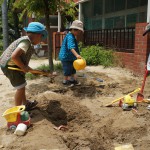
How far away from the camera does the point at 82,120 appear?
14.6 feet

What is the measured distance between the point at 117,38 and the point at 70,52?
3.79 metres

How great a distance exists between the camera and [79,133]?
3877mm

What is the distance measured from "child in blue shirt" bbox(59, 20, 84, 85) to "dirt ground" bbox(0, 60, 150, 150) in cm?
30

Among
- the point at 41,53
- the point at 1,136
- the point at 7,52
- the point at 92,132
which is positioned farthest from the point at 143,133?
the point at 41,53

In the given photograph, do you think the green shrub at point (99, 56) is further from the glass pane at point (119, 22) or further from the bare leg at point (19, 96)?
the bare leg at point (19, 96)

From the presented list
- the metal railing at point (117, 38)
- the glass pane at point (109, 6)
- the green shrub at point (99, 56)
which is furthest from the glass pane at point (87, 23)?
the green shrub at point (99, 56)

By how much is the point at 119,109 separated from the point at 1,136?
2.05 metres

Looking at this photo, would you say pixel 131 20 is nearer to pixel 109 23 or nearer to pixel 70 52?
pixel 109 23

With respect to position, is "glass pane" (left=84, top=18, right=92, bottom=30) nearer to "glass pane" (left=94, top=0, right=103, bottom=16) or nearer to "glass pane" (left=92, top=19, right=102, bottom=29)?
"glass pane" (left=92, top=19, right=102, bottom=29)

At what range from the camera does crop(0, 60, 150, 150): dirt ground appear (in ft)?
11.1

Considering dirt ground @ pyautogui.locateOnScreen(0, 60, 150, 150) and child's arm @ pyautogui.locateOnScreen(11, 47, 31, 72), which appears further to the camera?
child's arm @ pyautogui.locateOnScreen(11, 47, 31, 72)

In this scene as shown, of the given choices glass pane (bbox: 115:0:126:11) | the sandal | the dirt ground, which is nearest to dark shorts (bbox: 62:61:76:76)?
the dirt ground

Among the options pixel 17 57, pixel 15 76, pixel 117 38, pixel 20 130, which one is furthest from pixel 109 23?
pixel 20 130

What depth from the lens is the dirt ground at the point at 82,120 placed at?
337 cm
